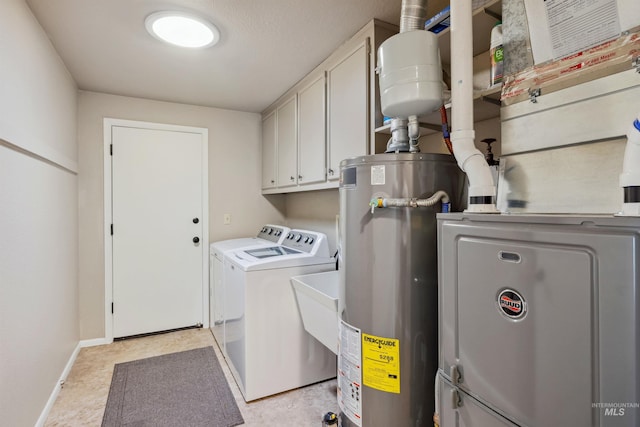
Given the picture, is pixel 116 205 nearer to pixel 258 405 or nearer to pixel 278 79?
pixel 278 79

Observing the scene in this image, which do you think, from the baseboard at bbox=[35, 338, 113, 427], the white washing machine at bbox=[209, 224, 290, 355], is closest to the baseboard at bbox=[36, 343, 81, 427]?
the baseboard at bbox=[35, 338, 113, 427]

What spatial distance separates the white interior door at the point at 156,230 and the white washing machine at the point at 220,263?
0.59 feet

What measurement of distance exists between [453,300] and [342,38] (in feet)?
5.58

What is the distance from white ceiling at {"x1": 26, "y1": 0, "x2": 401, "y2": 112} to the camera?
1.64 m

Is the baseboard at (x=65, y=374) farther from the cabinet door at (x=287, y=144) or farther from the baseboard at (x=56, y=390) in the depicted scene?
the cabinet door at (x=287, y=144)

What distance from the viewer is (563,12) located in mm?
887

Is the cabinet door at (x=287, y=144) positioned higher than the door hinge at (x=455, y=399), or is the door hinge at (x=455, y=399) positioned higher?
the cabinet door at (x=287, y=144)

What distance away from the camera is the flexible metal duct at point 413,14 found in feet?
4.15

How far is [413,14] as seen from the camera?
126 cm

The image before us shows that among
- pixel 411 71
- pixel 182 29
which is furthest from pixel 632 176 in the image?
pixel 182 29

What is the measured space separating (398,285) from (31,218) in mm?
1978

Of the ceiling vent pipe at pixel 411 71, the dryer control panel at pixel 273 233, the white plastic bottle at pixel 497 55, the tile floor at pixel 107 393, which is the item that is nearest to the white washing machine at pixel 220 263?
the dryer control panel at pixel 273 233

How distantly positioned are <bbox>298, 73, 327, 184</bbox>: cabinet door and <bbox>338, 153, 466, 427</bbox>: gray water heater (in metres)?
1.02

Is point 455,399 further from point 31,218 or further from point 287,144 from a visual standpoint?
point 287,144
